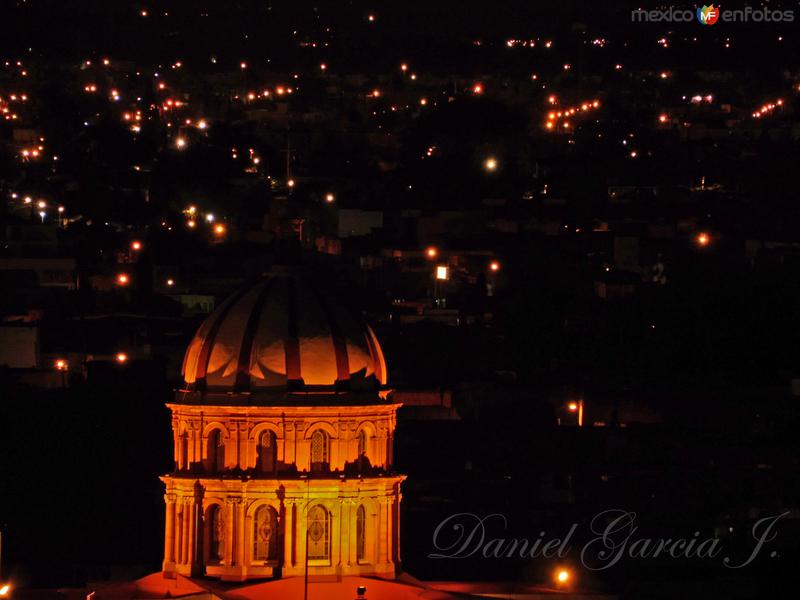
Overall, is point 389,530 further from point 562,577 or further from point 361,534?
point 562,577

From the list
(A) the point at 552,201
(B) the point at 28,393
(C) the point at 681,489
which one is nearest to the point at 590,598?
(C) the point at 681,489

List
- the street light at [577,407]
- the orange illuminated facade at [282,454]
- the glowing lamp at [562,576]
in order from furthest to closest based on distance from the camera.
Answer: the street light at [577,407]
the glowing lamp at [562,576]
the orange illuminated facade at [282,454]

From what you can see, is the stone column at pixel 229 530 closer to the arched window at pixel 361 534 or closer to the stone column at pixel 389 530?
the arched window at pixel 361 534

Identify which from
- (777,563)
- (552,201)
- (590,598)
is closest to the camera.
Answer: (590,598)

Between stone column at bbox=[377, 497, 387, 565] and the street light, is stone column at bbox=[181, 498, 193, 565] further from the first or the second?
the street light

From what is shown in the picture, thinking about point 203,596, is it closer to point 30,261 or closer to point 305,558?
point 305,558

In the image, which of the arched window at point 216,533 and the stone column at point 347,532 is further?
the arched window at point 216,533

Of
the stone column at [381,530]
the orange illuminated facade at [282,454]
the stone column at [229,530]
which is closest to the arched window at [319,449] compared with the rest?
the orange illuminated facade at [282,454]
